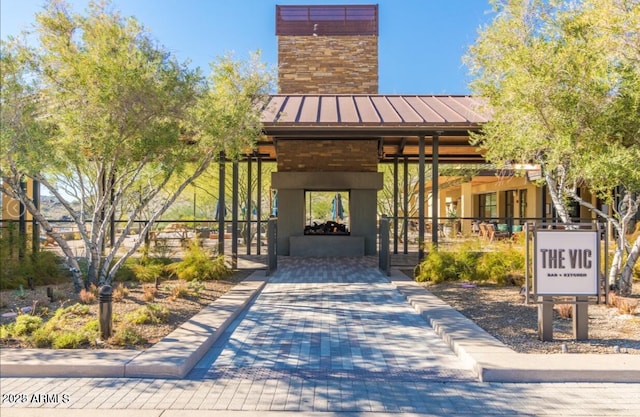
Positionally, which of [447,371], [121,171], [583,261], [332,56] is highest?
[332,56]

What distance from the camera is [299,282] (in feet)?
29.0

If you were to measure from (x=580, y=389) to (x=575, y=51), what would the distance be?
460 cm

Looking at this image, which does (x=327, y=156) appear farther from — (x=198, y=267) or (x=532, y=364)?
(x=532, y=364)

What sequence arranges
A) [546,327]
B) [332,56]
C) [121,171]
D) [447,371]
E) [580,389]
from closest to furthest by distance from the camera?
[580,389], [447,371], [546,327], [121,171], [332,56]

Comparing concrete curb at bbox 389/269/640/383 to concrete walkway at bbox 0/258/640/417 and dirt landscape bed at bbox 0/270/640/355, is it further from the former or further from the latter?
dirt landscape bed at bbox 0/270/640/355

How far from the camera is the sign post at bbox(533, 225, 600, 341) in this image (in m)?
4.89

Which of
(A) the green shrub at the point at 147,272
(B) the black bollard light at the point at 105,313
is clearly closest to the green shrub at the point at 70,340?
(B) the black bollard light at the point at 105,313

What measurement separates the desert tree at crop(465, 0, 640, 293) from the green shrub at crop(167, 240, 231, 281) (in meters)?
5.97

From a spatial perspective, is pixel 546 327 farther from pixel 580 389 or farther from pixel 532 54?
pixel 532 54

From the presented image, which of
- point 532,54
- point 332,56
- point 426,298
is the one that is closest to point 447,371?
point 426,298

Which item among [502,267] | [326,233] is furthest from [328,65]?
[502,267]

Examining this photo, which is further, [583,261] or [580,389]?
[583,261]

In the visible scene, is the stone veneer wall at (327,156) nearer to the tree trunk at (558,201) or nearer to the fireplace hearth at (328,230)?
the fireplace hearth at (328,230)

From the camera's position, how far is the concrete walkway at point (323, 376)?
344 centimetres
